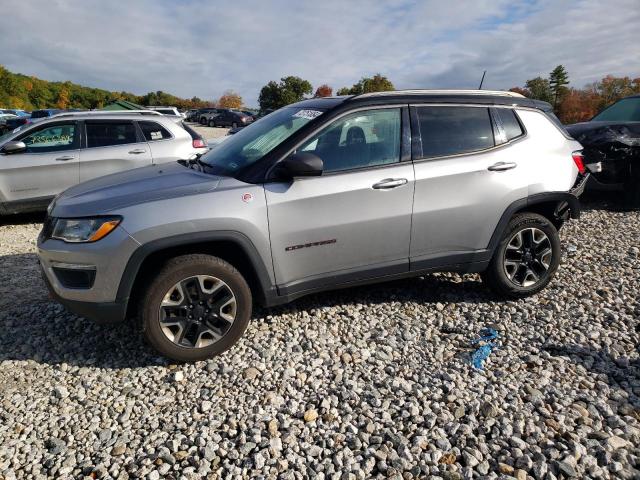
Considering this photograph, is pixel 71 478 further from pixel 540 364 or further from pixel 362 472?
pixel 540 364

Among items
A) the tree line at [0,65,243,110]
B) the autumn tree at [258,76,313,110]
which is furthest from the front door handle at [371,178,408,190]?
the tree line at [0,65,243,110]

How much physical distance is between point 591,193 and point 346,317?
6.03 m

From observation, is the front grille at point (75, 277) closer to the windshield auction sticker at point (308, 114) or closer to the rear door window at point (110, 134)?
the windshield auction sticker at point (308, 114)

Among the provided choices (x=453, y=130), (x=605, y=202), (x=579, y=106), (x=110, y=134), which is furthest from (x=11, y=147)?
(x=579, y=106)

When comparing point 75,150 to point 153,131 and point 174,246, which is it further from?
point 174,246

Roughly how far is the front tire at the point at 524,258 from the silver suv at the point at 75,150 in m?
4.90

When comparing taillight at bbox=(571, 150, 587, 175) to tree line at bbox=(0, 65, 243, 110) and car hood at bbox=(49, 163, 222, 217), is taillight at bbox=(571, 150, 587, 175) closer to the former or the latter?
car hood at bbox=(49, 163, 222, 217)

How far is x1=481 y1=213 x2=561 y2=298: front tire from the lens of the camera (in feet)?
12.7

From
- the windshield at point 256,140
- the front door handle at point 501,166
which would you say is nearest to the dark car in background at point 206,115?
the windshield at point 256,140

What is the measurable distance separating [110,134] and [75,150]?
0.57m

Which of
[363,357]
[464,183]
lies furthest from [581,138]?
[363,357]

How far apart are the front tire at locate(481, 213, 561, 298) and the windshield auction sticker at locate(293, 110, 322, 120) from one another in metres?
1.90

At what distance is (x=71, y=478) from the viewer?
7.41 feet

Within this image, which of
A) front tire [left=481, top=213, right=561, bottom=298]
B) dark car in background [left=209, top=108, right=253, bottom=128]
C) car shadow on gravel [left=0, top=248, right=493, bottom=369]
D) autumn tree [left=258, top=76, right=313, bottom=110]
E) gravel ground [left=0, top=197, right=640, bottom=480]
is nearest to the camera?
gravel ground [left=0, top=197, right=640, bottom=480]
